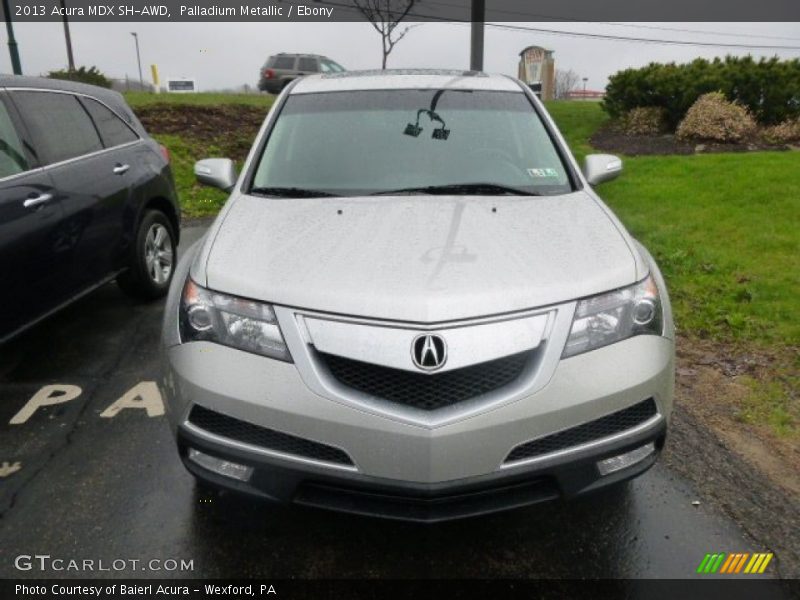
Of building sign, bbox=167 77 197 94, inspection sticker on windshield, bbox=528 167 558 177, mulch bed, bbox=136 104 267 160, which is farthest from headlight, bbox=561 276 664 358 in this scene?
building sign, bbox=167 77 197 94

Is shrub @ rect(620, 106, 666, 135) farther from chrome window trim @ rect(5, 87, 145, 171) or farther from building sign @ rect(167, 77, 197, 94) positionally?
building sign @ rect(167, 77, 197, 94)

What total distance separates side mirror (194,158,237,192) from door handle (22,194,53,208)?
3.24 ft

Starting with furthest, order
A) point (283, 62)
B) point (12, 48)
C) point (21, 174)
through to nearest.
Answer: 1. point (283, 62)
2. point (12, 48)
3. point (21, 174)

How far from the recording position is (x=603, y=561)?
238cm

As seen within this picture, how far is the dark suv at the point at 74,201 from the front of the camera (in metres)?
3.55

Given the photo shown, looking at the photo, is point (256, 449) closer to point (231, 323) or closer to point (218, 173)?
point (231, 323)

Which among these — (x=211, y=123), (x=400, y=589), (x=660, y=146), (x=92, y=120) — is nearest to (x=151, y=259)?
(x=92, y=120)

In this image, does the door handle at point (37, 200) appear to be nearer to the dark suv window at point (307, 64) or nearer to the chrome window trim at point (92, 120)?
the chrome window trim at point (92, 120)

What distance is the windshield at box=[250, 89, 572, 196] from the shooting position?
120 inches

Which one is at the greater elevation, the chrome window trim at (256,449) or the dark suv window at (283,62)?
the dark suv window at (283,62)

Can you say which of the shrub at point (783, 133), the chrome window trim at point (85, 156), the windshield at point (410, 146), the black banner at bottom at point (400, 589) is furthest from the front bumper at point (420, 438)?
the shrub at point (783, 133)

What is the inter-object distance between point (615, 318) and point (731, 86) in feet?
35.3

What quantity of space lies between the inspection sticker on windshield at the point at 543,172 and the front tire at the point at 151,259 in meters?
3.11

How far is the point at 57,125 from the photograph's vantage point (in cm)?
422
